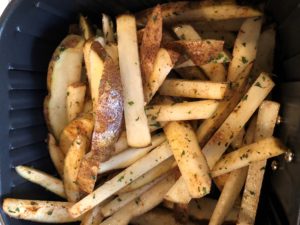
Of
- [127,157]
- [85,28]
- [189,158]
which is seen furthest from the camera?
[85,28]

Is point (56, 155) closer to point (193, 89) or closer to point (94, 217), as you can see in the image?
point (94, 217)

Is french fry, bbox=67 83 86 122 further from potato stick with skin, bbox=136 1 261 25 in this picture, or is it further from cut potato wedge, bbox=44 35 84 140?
potato stick with skin, bbox=136 1 261 25

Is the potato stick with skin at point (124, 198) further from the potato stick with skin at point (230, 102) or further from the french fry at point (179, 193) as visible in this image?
the potato stick with skin at point (230, 102)

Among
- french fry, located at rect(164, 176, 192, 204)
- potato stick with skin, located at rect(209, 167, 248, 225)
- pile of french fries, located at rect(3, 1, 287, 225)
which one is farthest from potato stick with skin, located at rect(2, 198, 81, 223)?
potato stick with skin, located at rect(209, 167, 248, 225)

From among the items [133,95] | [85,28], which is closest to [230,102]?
[133,95]

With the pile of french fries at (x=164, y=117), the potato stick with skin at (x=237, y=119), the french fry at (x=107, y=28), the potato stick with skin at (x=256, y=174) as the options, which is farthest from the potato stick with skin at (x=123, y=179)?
the french fry at (x=107, y=28)

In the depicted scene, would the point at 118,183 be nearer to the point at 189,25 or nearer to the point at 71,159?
the point at 71,159

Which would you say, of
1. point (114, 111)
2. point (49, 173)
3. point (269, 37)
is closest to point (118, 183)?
point (114, 111)
